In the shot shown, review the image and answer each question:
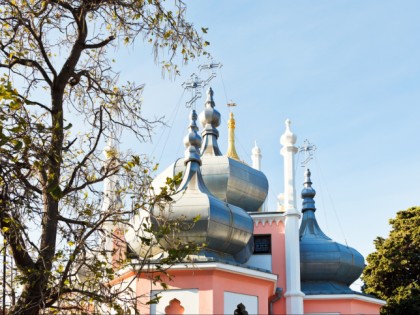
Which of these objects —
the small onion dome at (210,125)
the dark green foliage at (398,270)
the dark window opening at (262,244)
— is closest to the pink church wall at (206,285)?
the dark window opening at (262,244)

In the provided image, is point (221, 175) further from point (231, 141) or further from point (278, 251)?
point (231, 141)

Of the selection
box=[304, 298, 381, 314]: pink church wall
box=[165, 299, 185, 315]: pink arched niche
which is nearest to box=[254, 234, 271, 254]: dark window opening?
box=[304, 298, 381, 314]: pink church wall

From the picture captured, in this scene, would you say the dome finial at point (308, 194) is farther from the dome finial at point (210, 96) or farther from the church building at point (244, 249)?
the dome finial at point (210, 96)

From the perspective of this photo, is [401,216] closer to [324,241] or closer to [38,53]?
[324,241]

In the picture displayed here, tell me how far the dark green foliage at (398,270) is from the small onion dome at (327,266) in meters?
7.12

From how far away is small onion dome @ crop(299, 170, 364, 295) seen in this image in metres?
18.0

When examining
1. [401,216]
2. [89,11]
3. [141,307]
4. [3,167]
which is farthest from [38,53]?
[401,216]

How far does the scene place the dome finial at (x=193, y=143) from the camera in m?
15.5

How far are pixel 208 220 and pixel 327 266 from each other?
5292 mm

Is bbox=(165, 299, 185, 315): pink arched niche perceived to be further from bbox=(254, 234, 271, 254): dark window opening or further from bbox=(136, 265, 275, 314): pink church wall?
bbox=(254, 234, 271, 254): dark window opening

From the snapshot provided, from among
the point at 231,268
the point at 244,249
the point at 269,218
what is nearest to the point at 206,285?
the point at 231,268

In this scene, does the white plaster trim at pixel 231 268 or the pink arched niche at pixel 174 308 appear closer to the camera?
the white plaster trim at pixel 231 268

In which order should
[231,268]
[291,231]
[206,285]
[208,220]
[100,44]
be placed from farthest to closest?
[291,231] → [208,220] → [231,268] → [206,285] → [100,44]

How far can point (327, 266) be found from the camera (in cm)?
1797
